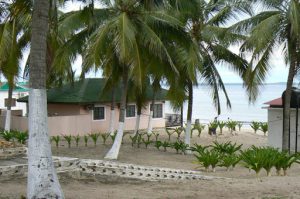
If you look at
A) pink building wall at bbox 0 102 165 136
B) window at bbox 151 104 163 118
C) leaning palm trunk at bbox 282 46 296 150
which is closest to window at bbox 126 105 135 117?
pink building wall at bbox 0 102 165 136

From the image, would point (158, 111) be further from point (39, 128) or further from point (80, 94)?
point (39, 128)

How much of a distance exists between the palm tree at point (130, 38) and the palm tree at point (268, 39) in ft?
10.1

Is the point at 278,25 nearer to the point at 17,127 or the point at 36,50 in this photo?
the point at 36,50

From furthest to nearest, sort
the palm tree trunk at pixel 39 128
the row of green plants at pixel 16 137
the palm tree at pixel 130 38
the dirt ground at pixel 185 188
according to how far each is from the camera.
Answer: the row of green plants at pixel 16 137
the palm tree at pixel 130 38
the dirt ground at pixel 185 188
the palm tree trunk at pixel 39 128

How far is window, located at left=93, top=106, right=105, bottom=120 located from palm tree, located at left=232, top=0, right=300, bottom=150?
1457cm

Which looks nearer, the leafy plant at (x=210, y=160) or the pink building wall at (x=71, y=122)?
the leafy plant at (x=210, y=160)

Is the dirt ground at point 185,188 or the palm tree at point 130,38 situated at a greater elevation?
the palm tree at point 130,38

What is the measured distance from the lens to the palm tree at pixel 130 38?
1522cm

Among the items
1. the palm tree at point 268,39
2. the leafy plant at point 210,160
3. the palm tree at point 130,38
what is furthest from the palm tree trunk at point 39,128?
the palm tree at point 268,39

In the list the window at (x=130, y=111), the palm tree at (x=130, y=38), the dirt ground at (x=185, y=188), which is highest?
Result: the palm tree at (x=130, y=38)

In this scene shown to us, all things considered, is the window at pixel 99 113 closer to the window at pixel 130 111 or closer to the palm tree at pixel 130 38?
the window at pixel 130 111

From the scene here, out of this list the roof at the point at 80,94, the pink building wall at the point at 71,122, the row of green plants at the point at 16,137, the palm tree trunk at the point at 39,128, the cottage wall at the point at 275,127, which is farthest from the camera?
the roof at the point at 80,94

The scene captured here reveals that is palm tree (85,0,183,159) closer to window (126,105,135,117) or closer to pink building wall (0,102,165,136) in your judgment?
pink building wall (0,102,165,136)

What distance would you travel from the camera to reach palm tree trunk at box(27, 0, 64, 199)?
7656 millimetres
